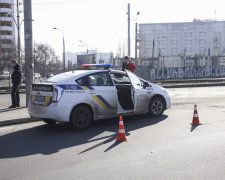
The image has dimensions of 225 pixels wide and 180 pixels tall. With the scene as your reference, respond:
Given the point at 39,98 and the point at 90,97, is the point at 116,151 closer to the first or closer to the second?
the point at 90,97

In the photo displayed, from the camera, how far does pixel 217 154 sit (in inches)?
214

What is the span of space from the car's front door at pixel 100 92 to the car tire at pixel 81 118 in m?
0.25

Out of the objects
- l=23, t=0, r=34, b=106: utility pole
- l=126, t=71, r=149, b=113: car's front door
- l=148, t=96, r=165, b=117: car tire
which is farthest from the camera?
l=23, t=0, r=34, b=106: utility pole

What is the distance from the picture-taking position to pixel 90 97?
26.5ft

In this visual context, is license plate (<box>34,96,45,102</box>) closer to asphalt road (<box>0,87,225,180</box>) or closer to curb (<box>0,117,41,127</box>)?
asphalt road (<box>0,87,225,180</box>)

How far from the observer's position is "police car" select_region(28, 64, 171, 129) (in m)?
7.64

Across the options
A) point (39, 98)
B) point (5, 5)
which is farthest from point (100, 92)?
point (5, 5)

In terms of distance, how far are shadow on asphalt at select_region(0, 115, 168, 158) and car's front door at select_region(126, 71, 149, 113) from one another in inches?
15.0

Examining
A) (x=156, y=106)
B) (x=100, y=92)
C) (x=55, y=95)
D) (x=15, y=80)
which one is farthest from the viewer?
(x=15, y=80)

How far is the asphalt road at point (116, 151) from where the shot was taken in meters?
4.67

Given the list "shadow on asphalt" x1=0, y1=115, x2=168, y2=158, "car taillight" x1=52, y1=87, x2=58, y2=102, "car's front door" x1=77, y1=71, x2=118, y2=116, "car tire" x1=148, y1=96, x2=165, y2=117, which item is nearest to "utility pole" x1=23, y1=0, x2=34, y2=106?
"shadow on asphalt" x1=0, y1=115, x2=168, y2=158

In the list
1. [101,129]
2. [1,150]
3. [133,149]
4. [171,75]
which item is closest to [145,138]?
[133,149]

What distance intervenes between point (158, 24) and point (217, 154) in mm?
87325

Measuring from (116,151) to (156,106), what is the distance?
3.93 m
